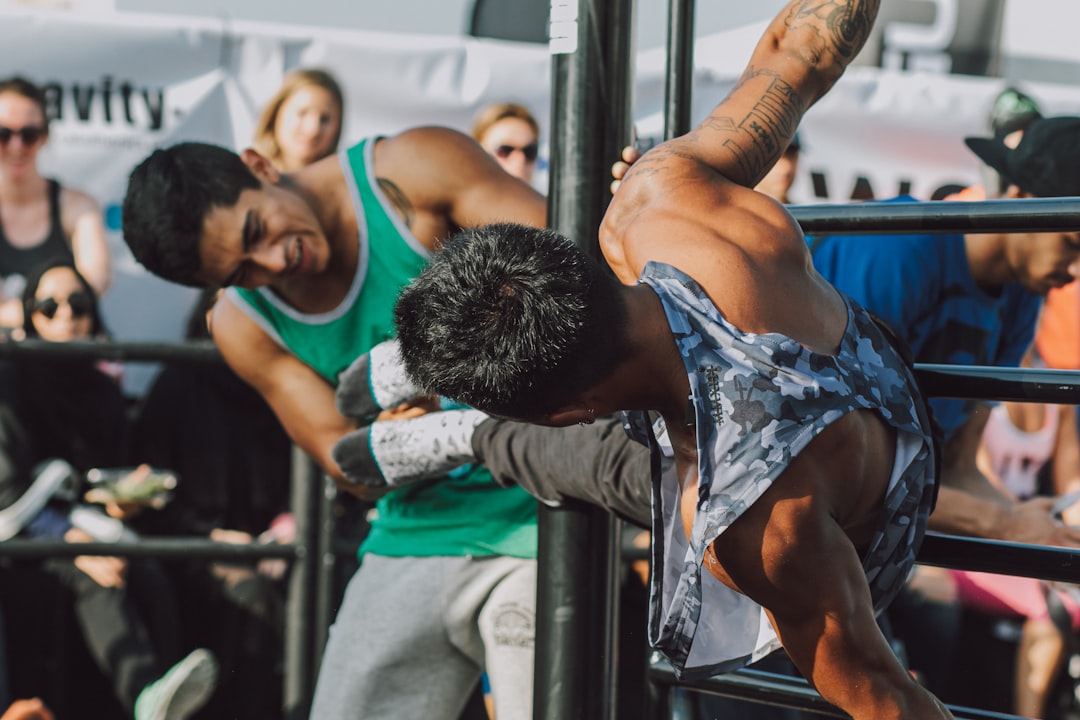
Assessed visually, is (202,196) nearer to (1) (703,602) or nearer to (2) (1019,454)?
(1) (703,602)

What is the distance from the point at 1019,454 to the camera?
4.39m

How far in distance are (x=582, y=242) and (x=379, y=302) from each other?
764 mm

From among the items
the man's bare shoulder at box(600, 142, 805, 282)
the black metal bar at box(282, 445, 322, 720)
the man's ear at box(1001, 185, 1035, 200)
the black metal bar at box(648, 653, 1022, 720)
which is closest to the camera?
the man's bare shoulder at box(600, 142, 805, 282)

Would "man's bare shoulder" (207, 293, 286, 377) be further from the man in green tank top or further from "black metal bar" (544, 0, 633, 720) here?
"black metal bar" (544, 0, 633, 720)

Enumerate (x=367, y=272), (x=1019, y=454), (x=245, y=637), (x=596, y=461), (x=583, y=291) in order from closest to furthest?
1. (x=583, y=291)
2. (x=596, y=461)
3. (x=367, y=272)
4. (x=245, y=637)
5. (x=1019, y=454)

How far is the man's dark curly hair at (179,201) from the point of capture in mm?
2473

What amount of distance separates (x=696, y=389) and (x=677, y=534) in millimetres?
248

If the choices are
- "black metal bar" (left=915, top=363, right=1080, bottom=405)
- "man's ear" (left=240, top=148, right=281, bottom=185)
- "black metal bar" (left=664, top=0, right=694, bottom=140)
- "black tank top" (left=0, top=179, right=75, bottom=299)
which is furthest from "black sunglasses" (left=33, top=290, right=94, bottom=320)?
"black metal bar" (left=915, top=363, right=1080, bottom=405)

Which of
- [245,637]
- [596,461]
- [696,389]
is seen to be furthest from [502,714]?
[245,637]

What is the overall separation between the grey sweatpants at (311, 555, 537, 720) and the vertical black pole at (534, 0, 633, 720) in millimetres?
487

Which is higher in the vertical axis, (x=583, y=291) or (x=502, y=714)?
(x=583, y=291)

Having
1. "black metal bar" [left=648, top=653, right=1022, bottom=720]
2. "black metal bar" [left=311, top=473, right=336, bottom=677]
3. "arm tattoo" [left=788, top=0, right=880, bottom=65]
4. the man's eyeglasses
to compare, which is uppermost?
"arm tattoo" [left=788, top=0, right=880, bottom=65]

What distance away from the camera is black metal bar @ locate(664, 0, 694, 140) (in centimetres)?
187

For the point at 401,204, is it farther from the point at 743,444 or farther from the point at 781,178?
the point at 781,178
